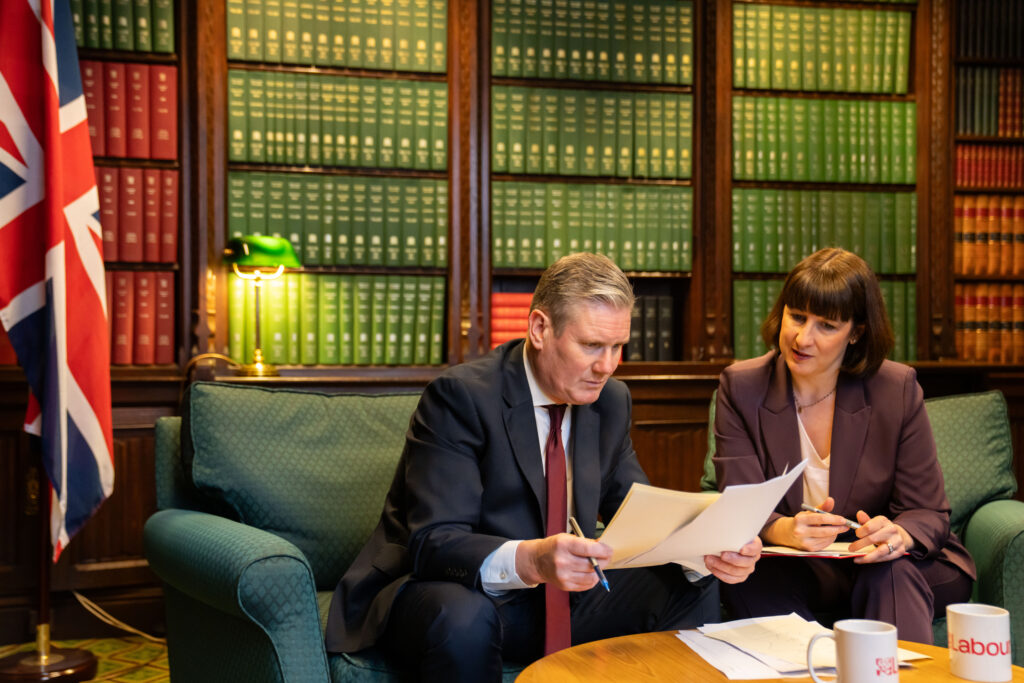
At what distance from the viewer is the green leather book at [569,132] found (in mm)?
3959

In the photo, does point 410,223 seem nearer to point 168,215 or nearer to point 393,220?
point 393,220

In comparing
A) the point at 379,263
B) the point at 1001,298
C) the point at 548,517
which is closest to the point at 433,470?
the point at 548,517

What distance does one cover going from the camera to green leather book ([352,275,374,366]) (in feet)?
12.5

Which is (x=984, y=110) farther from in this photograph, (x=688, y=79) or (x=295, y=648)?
(x=295, y=648)

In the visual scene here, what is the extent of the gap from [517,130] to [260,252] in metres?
1.18

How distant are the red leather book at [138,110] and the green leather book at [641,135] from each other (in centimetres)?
187

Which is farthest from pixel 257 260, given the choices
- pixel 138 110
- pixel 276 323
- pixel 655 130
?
pixel 655 130

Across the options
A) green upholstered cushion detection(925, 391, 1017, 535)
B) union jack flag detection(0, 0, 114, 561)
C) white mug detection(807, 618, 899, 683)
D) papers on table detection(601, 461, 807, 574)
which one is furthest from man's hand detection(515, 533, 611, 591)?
union jack flag detection(0, 0, 114, 561)

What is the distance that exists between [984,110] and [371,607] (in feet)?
→ 12.2

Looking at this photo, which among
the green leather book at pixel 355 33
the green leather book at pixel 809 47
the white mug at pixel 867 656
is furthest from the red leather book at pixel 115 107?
the white mug at pixel 867 656

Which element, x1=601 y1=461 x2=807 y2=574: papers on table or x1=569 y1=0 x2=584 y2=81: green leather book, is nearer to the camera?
x1=601 y1=461 x2=807 y2=574: papers on table

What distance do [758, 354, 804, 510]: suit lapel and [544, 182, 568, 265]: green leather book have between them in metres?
1.80

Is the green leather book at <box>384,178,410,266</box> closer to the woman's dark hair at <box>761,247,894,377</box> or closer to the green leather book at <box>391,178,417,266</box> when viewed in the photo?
the green leather book at <box>391,178,417,266</box>

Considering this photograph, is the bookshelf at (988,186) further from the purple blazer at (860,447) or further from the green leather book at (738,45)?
the purple blazer at (860,447)
